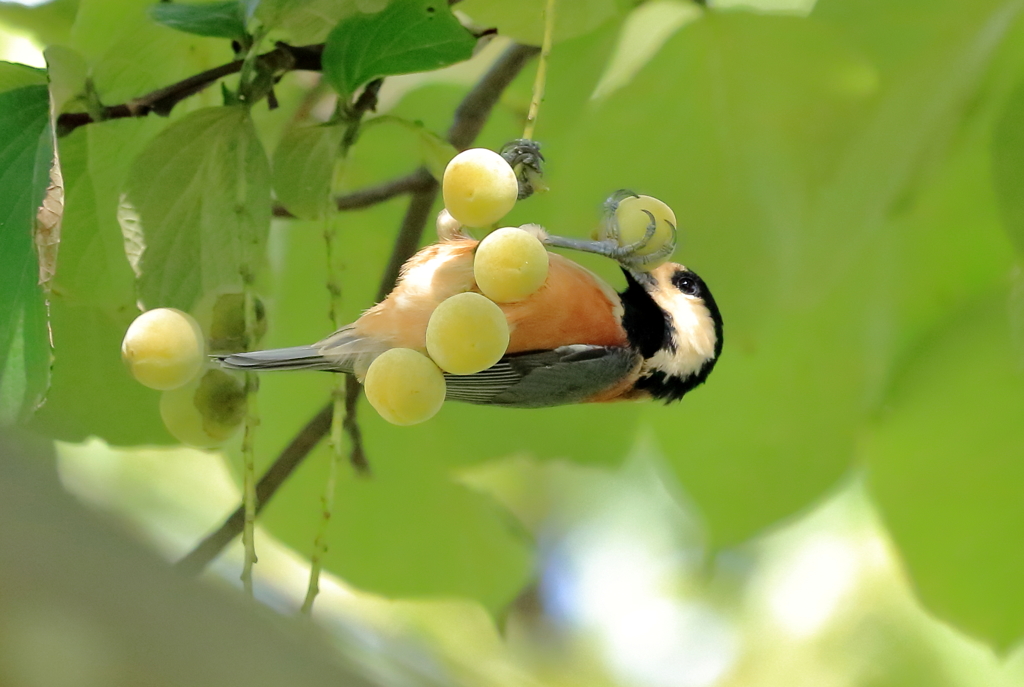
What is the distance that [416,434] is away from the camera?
0.64m

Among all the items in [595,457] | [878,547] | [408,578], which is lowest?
[878,547]

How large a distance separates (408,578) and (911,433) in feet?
1.33

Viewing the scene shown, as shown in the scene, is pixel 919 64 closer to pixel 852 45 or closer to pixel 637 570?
pixel 852 45

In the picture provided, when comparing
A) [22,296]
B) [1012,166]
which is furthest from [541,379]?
[1012,166]

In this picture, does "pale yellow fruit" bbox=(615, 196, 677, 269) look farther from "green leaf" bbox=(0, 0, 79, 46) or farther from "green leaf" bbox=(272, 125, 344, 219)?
"green leaf" bbox=(0, 0, 79, 46)

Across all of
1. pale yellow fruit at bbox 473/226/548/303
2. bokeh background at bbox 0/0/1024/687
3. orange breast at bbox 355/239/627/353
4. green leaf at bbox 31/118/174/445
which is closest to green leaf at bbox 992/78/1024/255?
bokeh background at bbox 0/0/1024/687

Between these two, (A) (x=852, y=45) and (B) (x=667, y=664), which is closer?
(A) (x=852, y=45)

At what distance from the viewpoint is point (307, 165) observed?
16.7 inches

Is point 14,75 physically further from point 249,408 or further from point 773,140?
point 773,140

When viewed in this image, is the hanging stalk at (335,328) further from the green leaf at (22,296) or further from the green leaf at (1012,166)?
the green leaf at (1012,166)

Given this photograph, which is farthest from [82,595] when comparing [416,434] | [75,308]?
[416,434]

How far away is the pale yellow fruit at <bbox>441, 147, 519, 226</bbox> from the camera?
0.29 meters

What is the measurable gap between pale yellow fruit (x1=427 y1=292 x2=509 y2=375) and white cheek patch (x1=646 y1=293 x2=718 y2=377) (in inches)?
6.4

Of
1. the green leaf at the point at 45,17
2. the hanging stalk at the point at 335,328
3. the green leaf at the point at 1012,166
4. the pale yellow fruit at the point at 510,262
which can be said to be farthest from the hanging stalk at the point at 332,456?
the green leaf at the point at 1012,166
